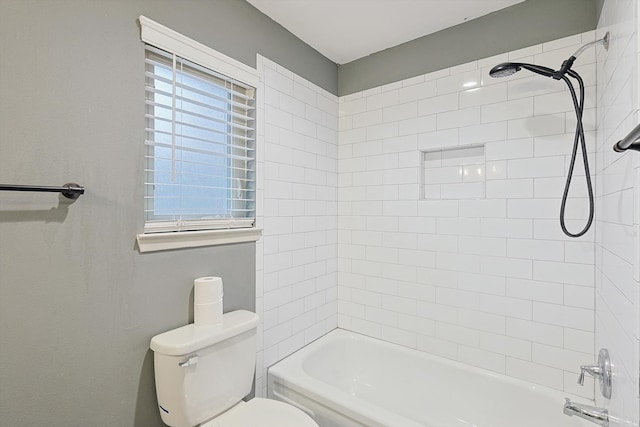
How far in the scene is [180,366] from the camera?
1.28 meters

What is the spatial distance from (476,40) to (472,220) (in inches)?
42.9

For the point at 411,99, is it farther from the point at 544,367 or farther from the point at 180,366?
the point at 180,366

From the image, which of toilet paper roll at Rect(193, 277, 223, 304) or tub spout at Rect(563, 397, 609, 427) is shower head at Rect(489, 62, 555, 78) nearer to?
tub spout at Rect(563, 397, 609, 427)

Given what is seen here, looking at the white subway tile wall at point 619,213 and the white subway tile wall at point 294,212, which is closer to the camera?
the white subway tile wall at point 619,213

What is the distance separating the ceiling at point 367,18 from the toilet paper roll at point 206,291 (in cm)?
154

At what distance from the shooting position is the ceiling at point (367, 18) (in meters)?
1.81

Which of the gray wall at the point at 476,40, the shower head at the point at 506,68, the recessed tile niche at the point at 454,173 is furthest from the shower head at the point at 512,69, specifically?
the recessed tile niche at the point at 454,173

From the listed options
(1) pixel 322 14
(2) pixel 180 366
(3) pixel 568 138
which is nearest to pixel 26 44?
(2) pixel 180 366

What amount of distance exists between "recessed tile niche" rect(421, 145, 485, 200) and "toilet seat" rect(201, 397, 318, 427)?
4.94 feet

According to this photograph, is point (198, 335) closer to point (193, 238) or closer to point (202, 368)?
point (202, 368)

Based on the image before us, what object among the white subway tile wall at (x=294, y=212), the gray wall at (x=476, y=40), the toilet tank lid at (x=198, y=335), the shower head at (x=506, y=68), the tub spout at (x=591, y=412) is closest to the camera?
the tub spout at (x=591, y=412)

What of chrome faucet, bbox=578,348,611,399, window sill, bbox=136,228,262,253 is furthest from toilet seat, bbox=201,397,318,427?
chrome faucet, bbox=578,348,611,399

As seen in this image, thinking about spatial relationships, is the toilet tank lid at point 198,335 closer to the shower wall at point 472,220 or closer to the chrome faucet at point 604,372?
the shower wall at point 472,220

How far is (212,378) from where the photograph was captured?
1403 millimetres
